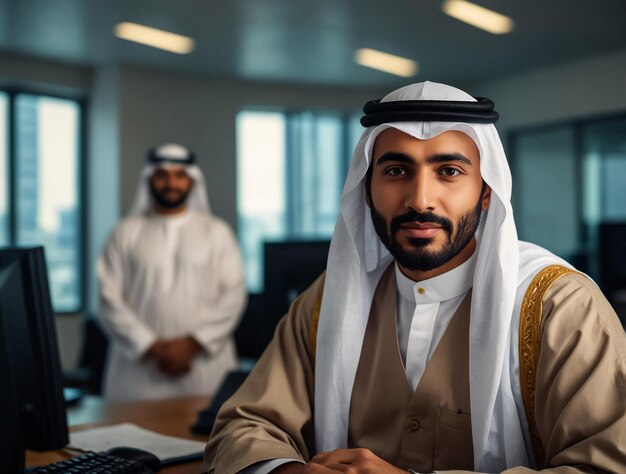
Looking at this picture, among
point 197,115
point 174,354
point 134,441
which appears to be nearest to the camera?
point 134,441

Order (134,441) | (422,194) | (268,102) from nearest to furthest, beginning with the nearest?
(422,194)
(134,441)
(268,102)

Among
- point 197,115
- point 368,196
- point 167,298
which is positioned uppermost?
point 197,115

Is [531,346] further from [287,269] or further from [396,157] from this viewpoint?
[287,269]

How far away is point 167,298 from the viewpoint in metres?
4.37

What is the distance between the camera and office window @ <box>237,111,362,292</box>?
906 cm

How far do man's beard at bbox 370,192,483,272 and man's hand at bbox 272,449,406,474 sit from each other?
17.1 inches

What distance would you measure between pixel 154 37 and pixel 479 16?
286 centimetres

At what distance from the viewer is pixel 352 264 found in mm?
1791

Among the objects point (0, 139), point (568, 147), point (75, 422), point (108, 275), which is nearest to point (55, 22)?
point (0, 139)

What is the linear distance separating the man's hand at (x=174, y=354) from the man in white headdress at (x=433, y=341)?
2.41 m

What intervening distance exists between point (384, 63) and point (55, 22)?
130 inches

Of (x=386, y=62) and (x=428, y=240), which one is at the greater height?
(x=386, y=62)

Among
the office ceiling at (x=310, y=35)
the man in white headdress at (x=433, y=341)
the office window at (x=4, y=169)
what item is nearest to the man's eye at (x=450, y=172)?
the man in white headdress at (x=433, y=341)

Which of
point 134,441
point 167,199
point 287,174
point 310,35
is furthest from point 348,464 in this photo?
point 287,174
